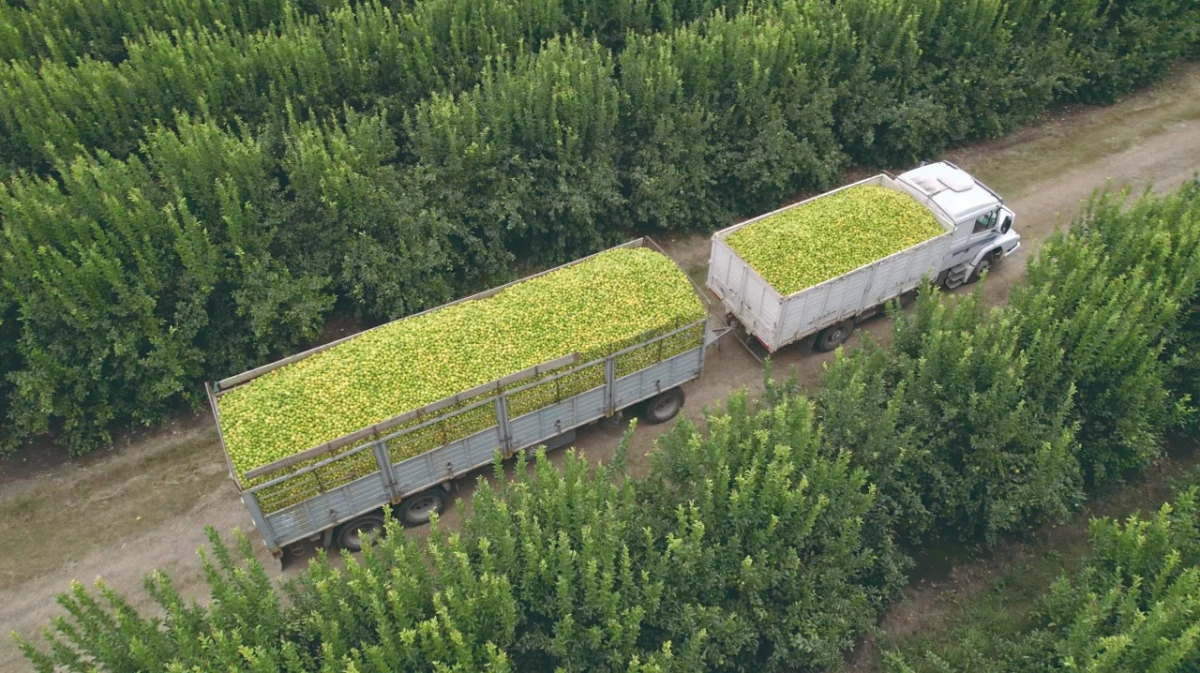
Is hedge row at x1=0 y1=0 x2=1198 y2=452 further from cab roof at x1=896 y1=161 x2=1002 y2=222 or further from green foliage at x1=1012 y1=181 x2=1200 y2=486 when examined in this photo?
green foliage at x1=1012 y1=181 x2=1200 y2=486

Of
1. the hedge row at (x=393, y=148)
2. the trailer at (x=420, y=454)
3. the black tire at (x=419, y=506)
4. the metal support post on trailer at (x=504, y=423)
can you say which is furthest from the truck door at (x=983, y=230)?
the black tire at (x=419, y=506)

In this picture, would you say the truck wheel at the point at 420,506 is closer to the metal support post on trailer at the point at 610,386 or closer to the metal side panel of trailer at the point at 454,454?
the metal side panel of trailer at the point at 454,454

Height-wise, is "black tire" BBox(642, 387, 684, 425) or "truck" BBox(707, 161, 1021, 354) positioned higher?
"truck" BBox(707, 161, 1021, 354)

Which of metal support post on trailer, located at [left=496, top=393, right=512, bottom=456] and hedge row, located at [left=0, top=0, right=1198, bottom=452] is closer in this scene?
metal support post on trailer, located at [left=496, top=393, right=512, bottom=456]

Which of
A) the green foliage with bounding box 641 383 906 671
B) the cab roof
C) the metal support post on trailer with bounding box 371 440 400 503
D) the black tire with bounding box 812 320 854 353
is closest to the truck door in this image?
the cab roof

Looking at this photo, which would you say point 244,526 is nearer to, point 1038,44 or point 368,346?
point 368,346

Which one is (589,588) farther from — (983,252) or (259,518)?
(983,252)

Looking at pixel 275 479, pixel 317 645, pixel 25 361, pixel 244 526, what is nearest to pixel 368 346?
pixel 275 479
